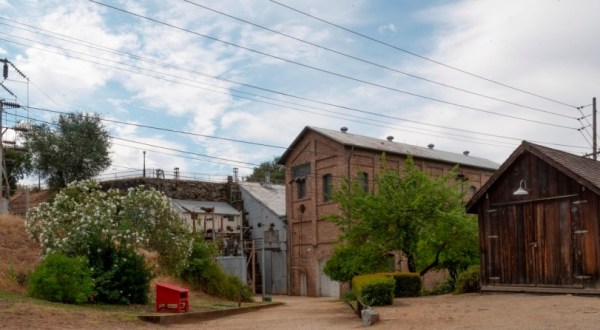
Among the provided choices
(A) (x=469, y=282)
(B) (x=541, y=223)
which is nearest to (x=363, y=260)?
(A) (x=469, y=282)

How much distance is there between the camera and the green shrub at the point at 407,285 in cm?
2375

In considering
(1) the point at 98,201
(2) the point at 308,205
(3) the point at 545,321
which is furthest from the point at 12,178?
(3) the point at 545,321

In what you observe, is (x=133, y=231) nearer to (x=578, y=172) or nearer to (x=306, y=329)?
(x=306, y=329)

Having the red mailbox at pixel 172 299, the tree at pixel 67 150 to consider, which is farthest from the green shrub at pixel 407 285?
the tree at pixel 67 150

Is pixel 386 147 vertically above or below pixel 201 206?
above

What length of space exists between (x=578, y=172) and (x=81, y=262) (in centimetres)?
1592

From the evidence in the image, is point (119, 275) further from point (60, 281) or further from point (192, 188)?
point (192, 188)

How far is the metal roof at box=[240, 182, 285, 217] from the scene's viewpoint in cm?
4981

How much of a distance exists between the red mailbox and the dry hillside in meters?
5.21

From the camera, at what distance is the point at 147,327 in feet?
58.2

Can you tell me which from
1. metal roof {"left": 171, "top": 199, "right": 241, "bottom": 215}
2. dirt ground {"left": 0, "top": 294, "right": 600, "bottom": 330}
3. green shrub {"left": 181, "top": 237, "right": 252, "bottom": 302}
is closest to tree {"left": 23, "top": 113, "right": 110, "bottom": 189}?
metal roof {"left": 171, "top": 199, "right": 241, "bottom": 215}

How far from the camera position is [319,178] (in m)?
43.8

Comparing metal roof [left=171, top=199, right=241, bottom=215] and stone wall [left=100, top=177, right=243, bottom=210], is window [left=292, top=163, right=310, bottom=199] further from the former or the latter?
stone wall [left=100, top=177, right=243, bottom=210]

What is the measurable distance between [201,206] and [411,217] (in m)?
26.4
